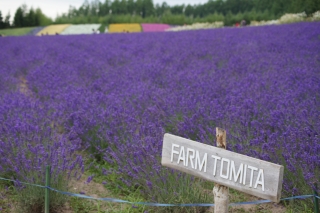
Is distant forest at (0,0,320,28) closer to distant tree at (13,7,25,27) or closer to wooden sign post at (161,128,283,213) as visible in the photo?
distant tree at (13,7,25,27)

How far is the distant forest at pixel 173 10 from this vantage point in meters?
24.7

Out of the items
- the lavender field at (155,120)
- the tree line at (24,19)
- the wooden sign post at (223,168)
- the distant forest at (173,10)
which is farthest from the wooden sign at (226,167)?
the tree line at (24,19)

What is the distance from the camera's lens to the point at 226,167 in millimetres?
1776

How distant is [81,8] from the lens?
58.1 meters

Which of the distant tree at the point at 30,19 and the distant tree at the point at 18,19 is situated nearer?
the distant tree at the point at 18,19

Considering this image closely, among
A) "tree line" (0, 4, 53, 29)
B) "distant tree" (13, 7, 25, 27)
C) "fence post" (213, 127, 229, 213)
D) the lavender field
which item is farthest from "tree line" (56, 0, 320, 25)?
"fence post" (213, 127, 229, 213)

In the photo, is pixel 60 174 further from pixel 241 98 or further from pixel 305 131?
pixel 241 98

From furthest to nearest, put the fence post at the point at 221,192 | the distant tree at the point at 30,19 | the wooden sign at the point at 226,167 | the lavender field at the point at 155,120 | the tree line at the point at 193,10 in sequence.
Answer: the distant tree at the point at 30,19 → the tree line at the point at 193,10 → the lavender field at the point at 155,120 → the fence post at the point at 221,192 → the wooden sign at the point at 226,167

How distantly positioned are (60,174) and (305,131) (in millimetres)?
1740

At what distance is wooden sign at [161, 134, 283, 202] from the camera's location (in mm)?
1637

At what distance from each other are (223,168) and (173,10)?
57376 mm

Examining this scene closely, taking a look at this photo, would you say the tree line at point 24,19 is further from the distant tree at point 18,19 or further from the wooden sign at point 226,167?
the wooden sign at point 226,167

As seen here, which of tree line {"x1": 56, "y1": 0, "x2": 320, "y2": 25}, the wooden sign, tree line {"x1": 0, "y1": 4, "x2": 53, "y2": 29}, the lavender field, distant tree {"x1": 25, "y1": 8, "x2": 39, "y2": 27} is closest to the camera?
the wooden sign

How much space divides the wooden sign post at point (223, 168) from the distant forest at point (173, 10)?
15.6 m
